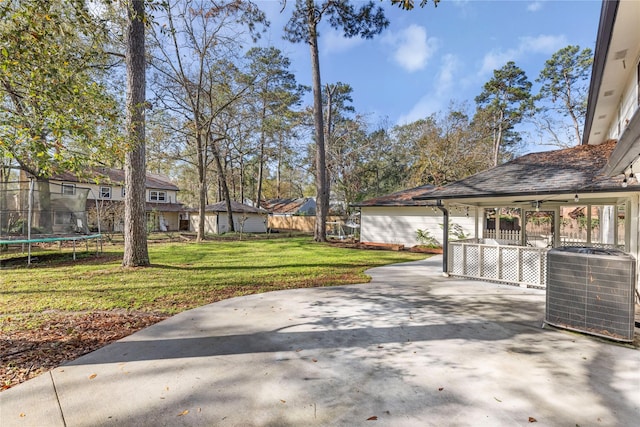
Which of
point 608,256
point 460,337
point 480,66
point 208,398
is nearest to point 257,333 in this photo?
point 208,398

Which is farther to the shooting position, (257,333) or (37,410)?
(257,333)

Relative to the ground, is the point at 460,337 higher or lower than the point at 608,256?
lower

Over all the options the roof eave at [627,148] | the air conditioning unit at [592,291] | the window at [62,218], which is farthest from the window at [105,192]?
the roof eave at [627,148]

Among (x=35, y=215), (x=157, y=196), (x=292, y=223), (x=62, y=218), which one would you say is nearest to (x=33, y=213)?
(x=35, y=215)

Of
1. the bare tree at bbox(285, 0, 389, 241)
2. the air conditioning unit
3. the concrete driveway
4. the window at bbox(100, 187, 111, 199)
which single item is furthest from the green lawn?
the window at bbox(100, 187, 111, 199)

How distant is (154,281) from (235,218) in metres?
21.1

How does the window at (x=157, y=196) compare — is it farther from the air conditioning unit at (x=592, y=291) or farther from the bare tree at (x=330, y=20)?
the air conditioning unit at (x=592, y=291)

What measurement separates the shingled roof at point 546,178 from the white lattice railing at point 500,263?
1.39 metres

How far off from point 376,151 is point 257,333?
1042 inches

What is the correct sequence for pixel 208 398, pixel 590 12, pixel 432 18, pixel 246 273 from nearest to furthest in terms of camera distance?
pixel 208 398
pixel 246 273
pixel 590 12
pixel 432 18

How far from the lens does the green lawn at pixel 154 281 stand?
5.09 m

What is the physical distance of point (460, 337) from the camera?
3.81m

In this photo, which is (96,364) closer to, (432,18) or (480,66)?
(432,18)

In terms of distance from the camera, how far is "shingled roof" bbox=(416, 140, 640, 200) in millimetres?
5832
